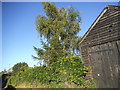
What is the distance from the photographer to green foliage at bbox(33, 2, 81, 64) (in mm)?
18461

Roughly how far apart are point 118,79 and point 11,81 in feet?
47.9

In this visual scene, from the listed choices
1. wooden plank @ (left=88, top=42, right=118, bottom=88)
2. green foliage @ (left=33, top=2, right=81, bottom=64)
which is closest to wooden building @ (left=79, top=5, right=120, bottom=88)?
wooden plank @ (left=88, top=42, right=118, bottom=88)

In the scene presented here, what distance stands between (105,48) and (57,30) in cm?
1318

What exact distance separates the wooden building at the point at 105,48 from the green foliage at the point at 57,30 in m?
9.58

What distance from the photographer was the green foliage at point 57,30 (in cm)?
1846

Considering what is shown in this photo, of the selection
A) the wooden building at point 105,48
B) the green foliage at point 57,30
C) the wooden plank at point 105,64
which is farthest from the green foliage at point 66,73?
the green foliage at point 57,30

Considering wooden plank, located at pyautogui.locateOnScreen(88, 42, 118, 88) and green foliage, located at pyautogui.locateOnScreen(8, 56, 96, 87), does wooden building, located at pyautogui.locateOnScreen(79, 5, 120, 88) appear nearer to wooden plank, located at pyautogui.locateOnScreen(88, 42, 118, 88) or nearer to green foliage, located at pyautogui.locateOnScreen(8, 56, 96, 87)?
wooden plank, located at pyautogui.locateOnScreen(88, 42, 118, 88)

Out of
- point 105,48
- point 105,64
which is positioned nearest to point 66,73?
point 105,64

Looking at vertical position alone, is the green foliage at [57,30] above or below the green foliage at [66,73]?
above

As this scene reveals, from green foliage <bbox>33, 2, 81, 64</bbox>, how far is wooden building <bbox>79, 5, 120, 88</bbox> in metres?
9.58

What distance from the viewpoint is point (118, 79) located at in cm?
641

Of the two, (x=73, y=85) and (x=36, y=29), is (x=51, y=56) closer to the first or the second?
(x=36, y=29)

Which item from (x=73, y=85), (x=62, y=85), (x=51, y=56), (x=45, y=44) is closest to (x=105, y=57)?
(x=73, y=85)

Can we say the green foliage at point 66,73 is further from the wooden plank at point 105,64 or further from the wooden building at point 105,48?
the wooden plank at point 105,64
